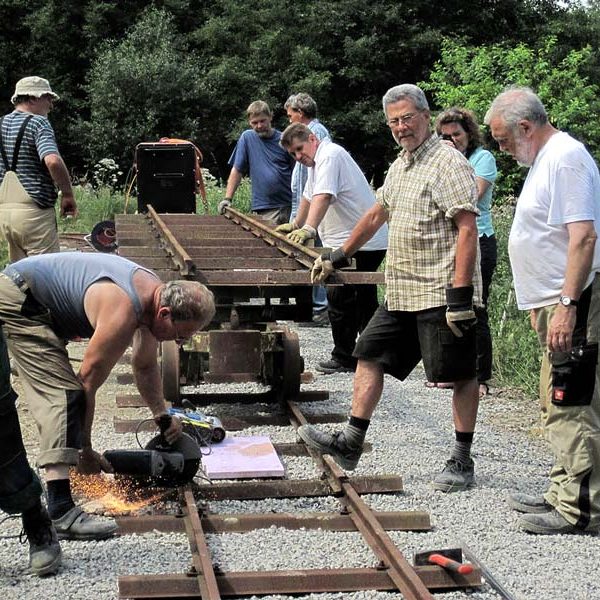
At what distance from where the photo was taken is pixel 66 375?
4.67 m

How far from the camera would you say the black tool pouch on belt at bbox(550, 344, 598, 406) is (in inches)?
181

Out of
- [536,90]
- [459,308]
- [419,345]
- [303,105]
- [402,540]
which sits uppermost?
[536,90]

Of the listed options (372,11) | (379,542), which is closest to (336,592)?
(379,542)

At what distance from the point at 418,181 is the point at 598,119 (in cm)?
1584

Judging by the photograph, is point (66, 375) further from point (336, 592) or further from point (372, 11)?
point (372, 11)

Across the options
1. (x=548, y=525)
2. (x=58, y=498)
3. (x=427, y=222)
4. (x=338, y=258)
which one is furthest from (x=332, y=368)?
(x=58, y=498)

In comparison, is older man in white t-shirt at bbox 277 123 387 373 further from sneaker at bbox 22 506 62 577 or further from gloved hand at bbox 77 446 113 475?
sneaker at bbox 22 506 62 577

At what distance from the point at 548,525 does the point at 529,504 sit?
293mm

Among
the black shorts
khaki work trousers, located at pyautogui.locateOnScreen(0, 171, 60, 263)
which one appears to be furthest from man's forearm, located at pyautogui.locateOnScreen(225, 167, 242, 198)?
the black shorts

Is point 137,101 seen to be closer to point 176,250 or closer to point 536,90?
point 536,90

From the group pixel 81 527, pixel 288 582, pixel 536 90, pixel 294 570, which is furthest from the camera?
pixel 536 90

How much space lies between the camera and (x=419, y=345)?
5.68m

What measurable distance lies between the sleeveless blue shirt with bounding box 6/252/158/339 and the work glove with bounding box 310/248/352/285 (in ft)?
5.92

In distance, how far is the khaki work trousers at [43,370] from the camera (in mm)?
4582
